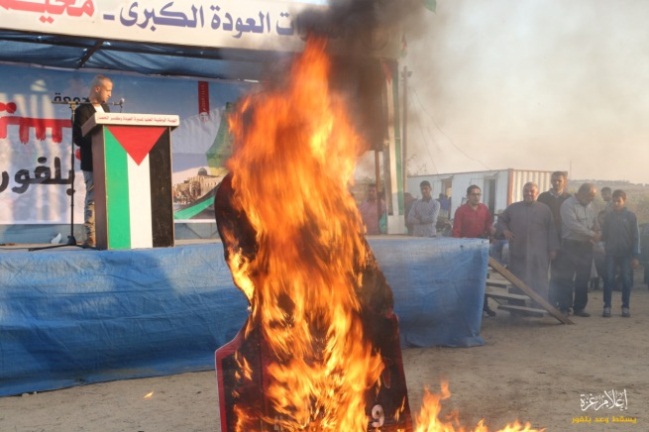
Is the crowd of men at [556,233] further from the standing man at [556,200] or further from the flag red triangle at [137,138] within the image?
the flag red triangle at [137,138]

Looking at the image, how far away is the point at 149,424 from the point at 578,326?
6.00 m

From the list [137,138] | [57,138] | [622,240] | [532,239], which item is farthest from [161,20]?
[622,240]

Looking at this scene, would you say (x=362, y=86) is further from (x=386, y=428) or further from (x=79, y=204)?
(x=79, y=204)

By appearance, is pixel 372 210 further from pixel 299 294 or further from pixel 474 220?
pixel 299 294

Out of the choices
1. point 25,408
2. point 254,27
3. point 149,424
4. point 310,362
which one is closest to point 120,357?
point 25,408

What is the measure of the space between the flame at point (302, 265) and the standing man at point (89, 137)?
3.23 m

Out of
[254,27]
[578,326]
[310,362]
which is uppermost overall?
[254,27]

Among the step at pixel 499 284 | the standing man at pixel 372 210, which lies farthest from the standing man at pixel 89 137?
the step at pixel 499 284

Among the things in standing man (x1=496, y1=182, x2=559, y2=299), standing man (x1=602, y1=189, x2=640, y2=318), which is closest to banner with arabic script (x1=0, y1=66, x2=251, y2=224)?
standing man (x1=496, y1=182, x2=559, y2=299)

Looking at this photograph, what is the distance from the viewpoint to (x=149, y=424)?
4.35m

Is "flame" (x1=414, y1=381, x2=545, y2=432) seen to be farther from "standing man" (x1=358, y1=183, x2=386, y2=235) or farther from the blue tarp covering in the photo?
"standing man" (x1=358, y1=183, x2=386, y2=235)

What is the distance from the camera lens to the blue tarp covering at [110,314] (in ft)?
16.5

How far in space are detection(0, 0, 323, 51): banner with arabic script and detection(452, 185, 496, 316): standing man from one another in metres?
3.86

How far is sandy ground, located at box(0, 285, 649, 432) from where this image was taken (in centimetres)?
435
